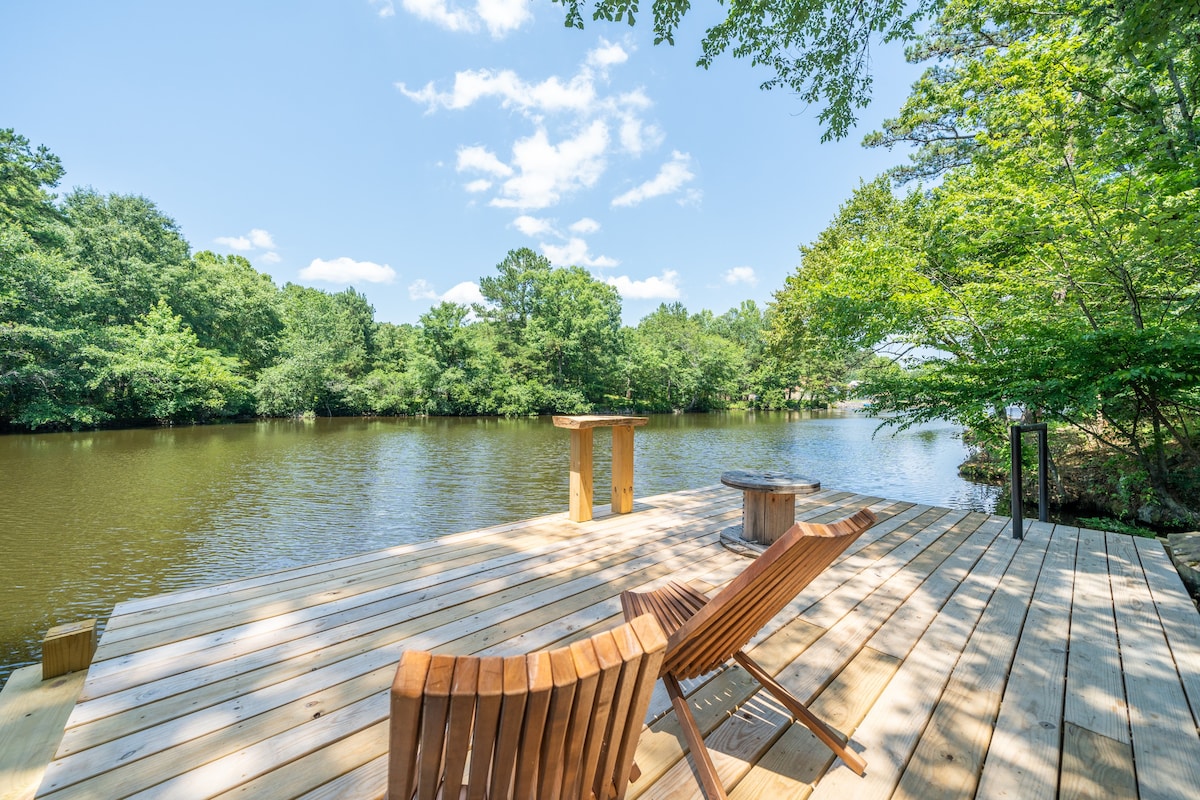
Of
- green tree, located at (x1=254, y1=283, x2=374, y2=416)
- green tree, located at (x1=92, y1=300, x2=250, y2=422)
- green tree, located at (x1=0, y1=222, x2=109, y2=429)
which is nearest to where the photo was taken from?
green tree, located at (x1=0, y1=222, x2=109, y2=429)

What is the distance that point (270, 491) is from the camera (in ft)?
30.0

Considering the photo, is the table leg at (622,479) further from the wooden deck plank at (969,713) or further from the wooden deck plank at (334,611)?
the wooden deck plank at (969,713)

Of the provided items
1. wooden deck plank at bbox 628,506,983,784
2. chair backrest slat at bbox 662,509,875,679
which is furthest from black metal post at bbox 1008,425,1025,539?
chair backrest slat at bbox 662,509,875,679

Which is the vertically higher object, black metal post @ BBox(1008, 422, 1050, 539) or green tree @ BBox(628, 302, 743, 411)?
green tree @ BBox(628, 302, 743, 411)

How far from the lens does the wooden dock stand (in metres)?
1.39

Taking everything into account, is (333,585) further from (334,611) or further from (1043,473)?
(1043,473)

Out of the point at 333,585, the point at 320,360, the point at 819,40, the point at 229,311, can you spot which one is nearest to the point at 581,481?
the point at 333,585

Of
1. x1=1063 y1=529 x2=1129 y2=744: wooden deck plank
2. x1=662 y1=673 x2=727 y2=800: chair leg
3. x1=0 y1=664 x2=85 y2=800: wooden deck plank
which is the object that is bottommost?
x1=0 y1=664 x2=85 y2=800: wooden deck plank

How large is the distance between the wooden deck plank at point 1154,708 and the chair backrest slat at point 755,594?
45.4 inches

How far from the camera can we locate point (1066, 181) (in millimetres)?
5477

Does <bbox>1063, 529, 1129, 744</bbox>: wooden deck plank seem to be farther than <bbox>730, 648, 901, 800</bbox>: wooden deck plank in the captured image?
Yes

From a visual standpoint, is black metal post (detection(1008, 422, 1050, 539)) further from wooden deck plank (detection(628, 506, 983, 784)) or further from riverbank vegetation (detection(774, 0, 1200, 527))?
riverbank vegetation (detection(774, 0, 1200, 527))

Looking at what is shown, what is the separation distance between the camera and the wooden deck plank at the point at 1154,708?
1.38 meters

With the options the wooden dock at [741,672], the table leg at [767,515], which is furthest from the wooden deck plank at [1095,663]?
the table leg at [767,515]
